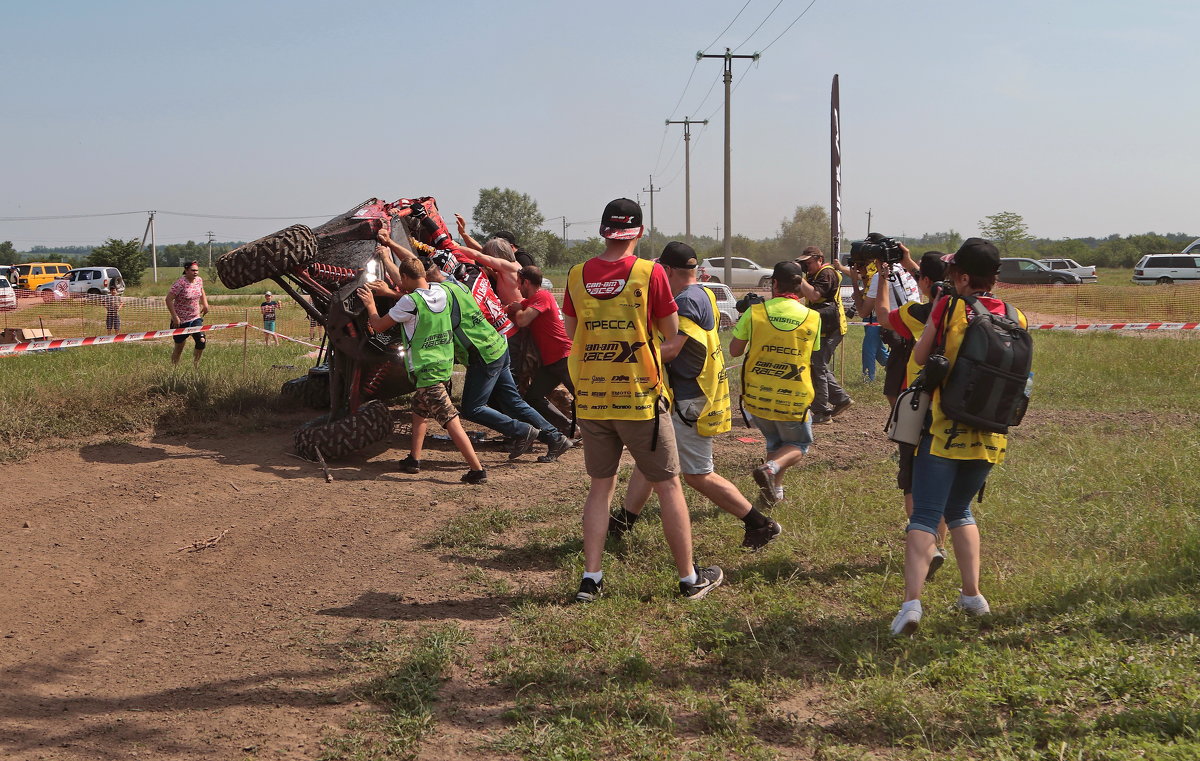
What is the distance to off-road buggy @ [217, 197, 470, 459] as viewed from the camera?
8.10 meters

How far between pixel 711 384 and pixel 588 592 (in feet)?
4.40

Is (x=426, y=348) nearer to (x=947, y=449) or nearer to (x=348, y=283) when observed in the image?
Result: (x=348, y=283)

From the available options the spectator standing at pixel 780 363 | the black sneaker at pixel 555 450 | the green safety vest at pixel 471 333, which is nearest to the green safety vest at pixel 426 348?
the green safety vest at pixel 471 333

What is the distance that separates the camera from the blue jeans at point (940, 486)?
4.23 metres

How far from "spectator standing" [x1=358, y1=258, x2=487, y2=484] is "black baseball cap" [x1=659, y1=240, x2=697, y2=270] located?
2598mm

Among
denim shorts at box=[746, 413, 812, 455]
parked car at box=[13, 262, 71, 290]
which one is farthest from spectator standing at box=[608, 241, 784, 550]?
parked car at box=[13, 262, 71, 290]

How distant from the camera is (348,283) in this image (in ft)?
28.1

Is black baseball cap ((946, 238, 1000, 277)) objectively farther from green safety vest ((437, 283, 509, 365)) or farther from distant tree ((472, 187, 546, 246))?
distant tree ((472, 187, 546, 246))

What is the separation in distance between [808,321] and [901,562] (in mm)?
1686

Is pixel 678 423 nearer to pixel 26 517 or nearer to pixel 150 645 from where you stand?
pixel 150 645

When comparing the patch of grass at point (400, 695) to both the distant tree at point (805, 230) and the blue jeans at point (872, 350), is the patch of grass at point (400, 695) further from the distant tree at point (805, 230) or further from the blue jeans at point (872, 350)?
the distant tree at point (805, 230)

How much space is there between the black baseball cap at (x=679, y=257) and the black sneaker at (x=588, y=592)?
1.75 meters

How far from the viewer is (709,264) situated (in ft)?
141

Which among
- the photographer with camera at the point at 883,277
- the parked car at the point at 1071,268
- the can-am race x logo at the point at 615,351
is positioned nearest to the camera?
the can-am race x logo at the point at 615,351
